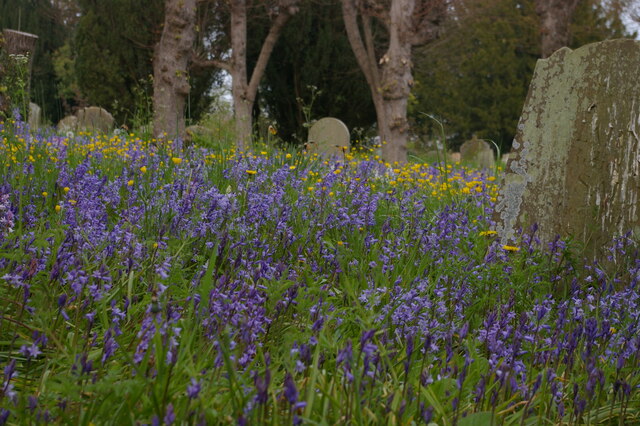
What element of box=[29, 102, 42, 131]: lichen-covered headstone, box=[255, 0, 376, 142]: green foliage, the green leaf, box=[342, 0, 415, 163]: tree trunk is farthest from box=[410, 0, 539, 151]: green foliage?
the green leaf

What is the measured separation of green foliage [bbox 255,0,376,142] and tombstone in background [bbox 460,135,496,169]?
3236 mm

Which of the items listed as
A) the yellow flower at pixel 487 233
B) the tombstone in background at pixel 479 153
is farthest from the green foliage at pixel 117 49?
the yellow flower at pixel 487 233

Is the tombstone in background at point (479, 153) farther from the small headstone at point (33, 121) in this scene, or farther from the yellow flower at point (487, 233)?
the yellow flower at point (487, 233)

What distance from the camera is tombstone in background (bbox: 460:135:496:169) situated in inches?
664

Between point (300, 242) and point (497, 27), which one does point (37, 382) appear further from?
point (497, 27)

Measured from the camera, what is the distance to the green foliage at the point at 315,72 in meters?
18.9

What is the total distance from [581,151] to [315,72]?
1521 cm

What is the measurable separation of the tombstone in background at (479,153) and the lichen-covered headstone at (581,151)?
1153 centimetres

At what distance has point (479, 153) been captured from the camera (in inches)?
710

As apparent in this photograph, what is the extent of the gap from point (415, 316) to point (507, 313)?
524mm

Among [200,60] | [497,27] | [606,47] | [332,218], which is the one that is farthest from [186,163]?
[497,27]

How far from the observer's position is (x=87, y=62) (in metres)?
19.0

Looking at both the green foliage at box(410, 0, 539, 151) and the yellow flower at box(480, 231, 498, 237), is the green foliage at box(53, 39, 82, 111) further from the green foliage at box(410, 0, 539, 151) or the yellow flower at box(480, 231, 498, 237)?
the yellow flower at box(480, 231, 498, 237)

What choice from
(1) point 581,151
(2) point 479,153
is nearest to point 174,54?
(1) point 581,151
